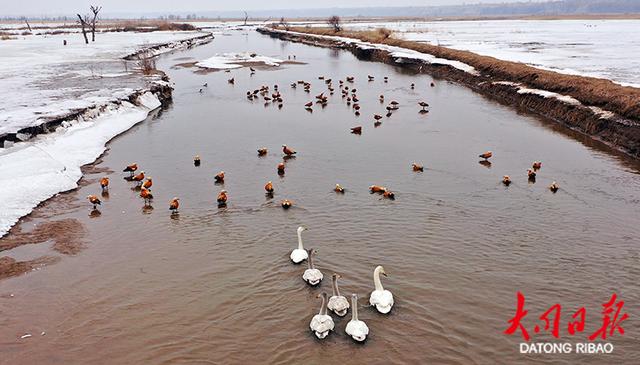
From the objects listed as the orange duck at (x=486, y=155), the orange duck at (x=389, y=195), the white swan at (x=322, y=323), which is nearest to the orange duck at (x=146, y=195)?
the orange duck at (x=389, y=195)

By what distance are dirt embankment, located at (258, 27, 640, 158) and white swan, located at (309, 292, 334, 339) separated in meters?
17.8

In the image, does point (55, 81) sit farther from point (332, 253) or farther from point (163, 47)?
point (163, 47)

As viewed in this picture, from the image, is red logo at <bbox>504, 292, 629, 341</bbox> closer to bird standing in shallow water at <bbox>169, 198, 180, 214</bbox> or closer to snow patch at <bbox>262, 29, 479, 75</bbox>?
bird standing in shallow water at <bbox>169, 198, 180, 214</bbox>

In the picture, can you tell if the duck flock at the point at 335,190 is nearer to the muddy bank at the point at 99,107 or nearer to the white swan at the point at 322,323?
the white swan at the point at 322,323

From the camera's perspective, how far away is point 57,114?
82.4 feet

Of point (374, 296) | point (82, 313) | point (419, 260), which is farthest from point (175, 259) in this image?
point (419, 260)

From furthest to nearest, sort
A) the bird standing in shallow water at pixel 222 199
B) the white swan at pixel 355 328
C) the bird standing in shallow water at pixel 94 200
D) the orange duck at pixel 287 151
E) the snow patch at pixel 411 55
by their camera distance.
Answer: the snow patch at pixel 411 55 → the orange duck at pixel 287 151 → the bird standing in shallow water at pixel 222 199 → the bird standing in shallow water at pixel 94 200 → the white swan at pixel 355 328

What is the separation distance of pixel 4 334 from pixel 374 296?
7.48m

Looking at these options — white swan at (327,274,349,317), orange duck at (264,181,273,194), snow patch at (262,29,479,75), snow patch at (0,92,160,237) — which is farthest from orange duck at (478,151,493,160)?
snow patch at (262,29,479,75)

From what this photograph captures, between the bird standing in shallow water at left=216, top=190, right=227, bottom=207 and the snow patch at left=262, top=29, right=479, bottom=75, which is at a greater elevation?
the snow patch at left=262, top=29, right=479, bottom=75

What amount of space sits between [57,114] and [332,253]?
19.0 m

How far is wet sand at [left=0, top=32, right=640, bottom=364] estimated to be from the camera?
377 inches

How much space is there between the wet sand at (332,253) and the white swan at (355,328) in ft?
0.66

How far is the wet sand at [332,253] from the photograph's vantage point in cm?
958
